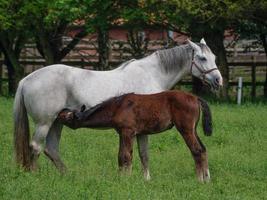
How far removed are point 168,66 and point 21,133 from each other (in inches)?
101

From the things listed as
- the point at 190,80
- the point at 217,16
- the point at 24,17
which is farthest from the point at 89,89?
the point at 190,80

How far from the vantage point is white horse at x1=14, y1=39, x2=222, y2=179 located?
11.4 m

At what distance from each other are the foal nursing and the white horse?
0.45 m

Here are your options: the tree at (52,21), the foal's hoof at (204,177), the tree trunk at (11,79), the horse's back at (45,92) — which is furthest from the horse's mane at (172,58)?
the tree trunk at (11,79)

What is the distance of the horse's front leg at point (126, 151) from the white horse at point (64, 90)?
17.6 inches

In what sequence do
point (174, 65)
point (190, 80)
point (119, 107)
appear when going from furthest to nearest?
point (190, 80), point (174, 65), point (119, 107)

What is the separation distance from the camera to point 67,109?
449 inches

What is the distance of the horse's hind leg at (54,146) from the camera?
37.9 feet

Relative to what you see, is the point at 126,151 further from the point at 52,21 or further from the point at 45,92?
the point at 52,21

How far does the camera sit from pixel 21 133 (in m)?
11.5

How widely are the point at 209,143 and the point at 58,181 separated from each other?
20.4 feet

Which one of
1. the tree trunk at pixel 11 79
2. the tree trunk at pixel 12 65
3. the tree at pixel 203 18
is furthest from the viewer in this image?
the tree trunk at pixel 11 79

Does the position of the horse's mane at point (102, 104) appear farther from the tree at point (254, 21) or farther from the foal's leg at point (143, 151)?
the tree at point (254, 21)

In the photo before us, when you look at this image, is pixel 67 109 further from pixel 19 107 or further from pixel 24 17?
pixel 24 17
